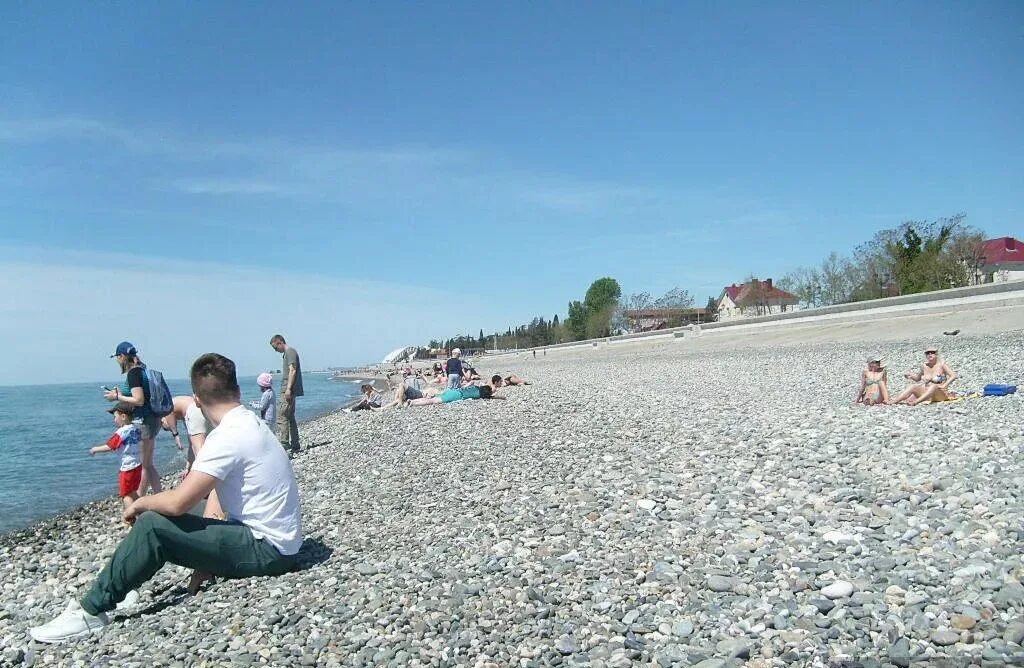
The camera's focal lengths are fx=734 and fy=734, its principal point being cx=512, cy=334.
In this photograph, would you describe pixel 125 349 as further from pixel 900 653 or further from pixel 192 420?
pixel 900 653

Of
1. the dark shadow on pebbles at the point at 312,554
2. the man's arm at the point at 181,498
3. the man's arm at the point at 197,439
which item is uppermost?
the man's arm at the point at 197,439

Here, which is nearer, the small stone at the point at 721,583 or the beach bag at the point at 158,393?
the small stone at the point at 721,583


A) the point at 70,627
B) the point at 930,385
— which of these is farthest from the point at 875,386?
the point at 70,627

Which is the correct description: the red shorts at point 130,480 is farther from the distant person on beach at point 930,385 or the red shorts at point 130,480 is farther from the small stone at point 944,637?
the distant person on beach at point 930,385

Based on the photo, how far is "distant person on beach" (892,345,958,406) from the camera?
1129cm

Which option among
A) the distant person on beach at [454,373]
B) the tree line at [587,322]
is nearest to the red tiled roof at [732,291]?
the tree line at [587,322]

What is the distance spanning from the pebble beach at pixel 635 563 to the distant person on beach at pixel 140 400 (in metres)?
0.98

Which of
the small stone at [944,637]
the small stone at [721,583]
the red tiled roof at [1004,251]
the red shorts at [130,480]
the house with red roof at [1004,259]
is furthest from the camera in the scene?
the red tiled roof at [1004,251]

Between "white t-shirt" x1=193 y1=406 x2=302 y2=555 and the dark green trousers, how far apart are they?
4.1 inches

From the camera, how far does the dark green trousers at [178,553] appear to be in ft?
15.8

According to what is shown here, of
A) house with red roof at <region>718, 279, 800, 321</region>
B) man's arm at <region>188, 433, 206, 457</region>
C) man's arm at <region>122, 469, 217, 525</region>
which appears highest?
house with red roof at <region>718, 279, 800, 321</region>

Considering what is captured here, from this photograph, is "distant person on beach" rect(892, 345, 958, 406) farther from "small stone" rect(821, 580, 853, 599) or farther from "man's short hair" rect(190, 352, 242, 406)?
"man's short hair" rect(190, 352, 242, 406)

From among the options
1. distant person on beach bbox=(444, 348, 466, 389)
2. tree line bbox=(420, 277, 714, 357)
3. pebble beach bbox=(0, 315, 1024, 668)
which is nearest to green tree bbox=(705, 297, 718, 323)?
tree line bbox=(420, 277, 714, 357)

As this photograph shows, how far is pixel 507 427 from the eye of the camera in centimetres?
1341
